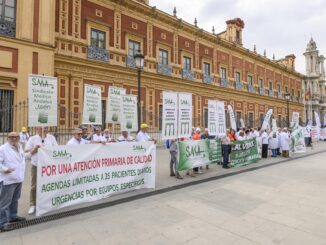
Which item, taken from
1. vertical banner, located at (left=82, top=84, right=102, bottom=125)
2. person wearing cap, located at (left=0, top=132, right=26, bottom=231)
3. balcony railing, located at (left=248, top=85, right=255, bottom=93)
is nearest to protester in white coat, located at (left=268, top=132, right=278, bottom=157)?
vertical banner, located at (left=82, top=84, right=102, bottom=125)

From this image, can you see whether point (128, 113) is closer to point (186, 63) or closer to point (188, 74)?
point (188, 74)

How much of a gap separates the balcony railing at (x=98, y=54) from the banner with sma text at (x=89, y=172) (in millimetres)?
11227

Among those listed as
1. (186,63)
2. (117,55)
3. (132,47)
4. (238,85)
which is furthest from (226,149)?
(238,85)

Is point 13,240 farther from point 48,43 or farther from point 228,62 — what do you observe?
point 228,62

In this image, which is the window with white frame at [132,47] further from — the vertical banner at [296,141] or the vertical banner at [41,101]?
the vertical banner at [41,101]

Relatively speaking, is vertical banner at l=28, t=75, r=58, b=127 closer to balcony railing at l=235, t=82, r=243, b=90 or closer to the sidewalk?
the sidewalk

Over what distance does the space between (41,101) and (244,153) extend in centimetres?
871

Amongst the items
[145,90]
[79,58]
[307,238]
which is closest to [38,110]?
[307,238]

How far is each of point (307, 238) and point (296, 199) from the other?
2437mm

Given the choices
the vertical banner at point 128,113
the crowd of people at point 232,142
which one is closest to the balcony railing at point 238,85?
the crowd of people at point 232,142

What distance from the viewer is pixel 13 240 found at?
4172 millimetres

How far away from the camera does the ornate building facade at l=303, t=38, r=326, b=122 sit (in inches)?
1918

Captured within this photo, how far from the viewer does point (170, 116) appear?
27.5 feet

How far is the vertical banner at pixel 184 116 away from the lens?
8.64 meters
